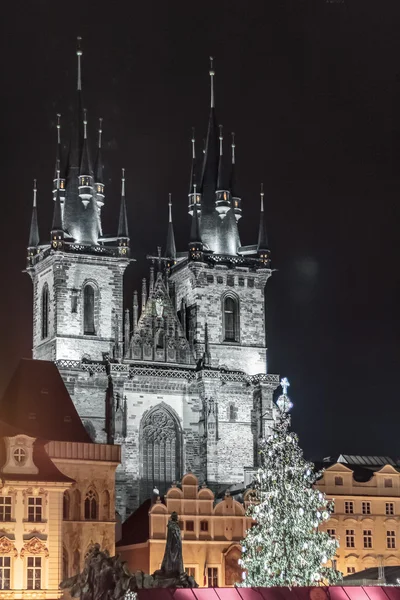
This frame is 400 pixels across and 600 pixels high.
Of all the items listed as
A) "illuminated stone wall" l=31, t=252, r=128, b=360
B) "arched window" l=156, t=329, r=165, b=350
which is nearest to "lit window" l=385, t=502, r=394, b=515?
"arched window" l=156, t=329, r=165, b=350

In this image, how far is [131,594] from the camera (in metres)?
44.6

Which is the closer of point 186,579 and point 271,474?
point 186,579

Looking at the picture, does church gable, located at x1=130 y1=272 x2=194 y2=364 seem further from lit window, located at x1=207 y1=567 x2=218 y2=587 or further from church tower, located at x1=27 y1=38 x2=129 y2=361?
lit window, located at x1=207 y1=567 x2=218 y2=587

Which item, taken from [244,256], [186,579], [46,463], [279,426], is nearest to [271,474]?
[279,426]

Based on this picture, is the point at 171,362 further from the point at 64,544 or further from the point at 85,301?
the point at 64,544

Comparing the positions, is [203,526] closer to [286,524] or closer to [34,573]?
[34,573]

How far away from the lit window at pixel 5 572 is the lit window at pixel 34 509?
1962mm

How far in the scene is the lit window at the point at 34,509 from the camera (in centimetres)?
6222

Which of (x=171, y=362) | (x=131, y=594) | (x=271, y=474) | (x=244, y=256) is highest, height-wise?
(x=244, y=256)

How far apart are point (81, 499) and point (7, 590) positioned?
8.61 meters

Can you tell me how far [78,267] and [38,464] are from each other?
27.6 metres

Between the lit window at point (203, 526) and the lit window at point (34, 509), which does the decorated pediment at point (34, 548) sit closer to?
the lit window at point (34, 509)

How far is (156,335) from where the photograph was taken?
9038 cm

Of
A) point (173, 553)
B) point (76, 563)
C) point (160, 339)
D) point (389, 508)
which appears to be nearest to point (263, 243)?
point (160, 339)
